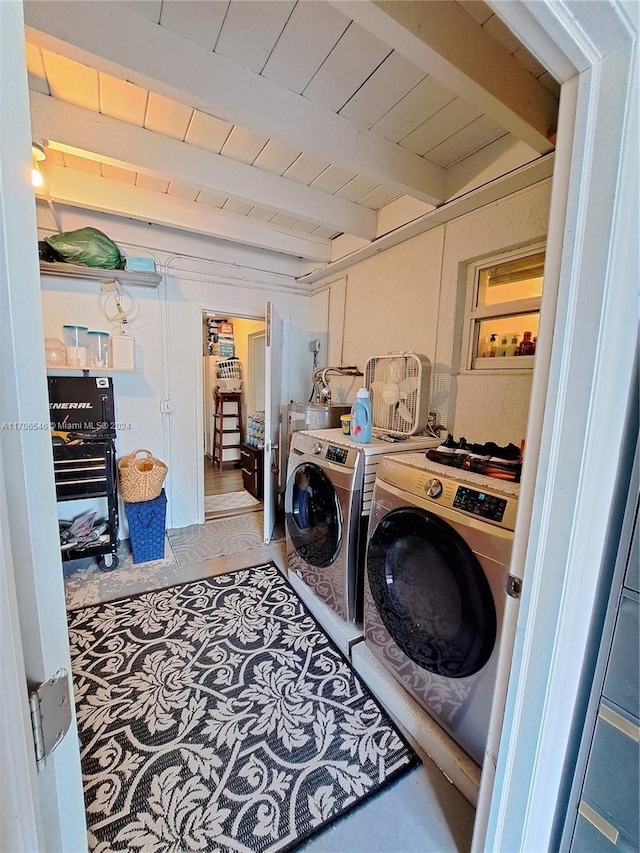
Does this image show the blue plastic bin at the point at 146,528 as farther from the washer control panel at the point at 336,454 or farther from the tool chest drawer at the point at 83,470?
the washer control panel at the point at 336,454

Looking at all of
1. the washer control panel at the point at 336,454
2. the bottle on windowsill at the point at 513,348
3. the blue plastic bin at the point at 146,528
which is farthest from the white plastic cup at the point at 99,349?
the bottle on windowsill at the point at 513,348

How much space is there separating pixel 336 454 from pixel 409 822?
1298 millimetres

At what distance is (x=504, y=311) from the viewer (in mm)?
1756

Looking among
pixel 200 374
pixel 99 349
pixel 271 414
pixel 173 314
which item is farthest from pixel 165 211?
pixel 271 414

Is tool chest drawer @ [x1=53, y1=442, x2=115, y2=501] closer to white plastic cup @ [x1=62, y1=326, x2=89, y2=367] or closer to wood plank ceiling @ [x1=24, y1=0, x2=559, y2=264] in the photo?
white plastic cup @ [x1=62, y1=326, x2=89, y2=367]

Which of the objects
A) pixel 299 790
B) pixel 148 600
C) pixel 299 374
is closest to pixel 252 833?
pixel 299 790

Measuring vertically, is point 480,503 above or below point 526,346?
below

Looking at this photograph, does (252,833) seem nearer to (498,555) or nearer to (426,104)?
(498,555)

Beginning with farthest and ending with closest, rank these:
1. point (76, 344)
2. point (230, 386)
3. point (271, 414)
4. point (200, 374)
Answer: point (230, 386), point (200, 374), point (271, 414), point (76, 344)

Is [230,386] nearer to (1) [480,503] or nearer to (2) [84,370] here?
(2) [84,370]

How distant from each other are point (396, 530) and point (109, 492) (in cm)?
202

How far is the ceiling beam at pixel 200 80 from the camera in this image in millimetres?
1029

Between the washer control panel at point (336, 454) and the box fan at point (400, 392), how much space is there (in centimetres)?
45

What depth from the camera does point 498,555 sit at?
3.25ft
